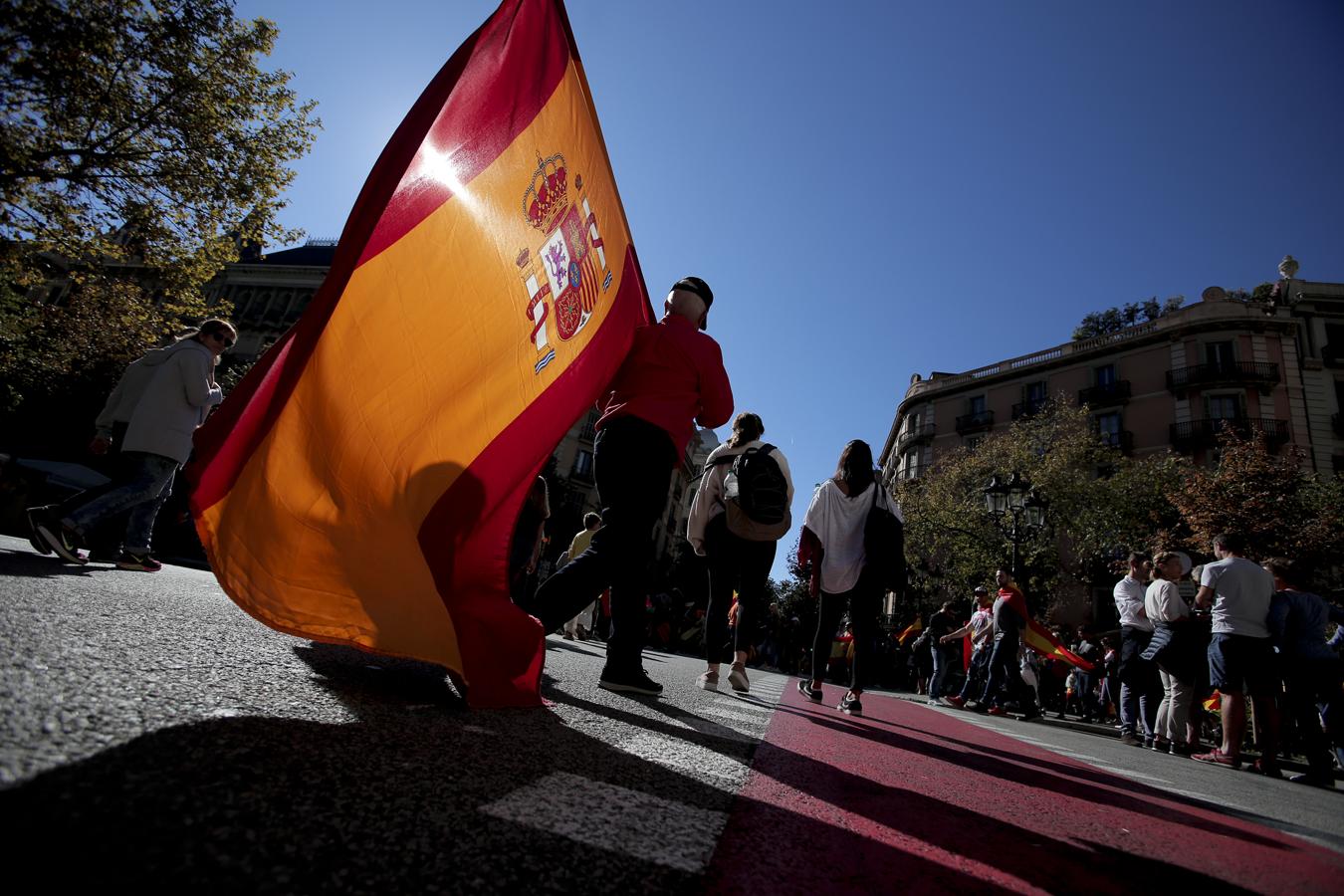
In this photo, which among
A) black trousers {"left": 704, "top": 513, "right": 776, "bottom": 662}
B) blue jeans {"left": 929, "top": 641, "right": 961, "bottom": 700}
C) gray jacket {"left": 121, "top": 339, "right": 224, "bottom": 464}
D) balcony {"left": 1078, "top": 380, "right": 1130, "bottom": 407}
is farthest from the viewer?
balcony {"left": 1078, "top": 380, "right": 1130, "bottom": 407}

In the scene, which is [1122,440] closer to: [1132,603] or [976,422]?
[976,422]

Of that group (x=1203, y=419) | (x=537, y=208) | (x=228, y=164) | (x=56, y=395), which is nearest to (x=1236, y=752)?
(x=537, y=208)

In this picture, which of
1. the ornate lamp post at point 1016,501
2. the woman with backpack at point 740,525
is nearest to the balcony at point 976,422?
the ornate lamp post at point 1016,501

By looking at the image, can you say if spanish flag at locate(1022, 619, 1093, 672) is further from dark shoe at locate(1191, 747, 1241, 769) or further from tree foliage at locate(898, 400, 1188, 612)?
tree foliage at locate(898, 400, 1188, 612)

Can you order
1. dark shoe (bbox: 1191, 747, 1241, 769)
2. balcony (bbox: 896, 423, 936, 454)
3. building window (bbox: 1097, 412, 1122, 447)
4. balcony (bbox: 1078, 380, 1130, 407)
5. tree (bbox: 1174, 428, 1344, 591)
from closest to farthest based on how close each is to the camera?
1. dark shoe (bbox: 1191, 747, 1241, 769)
2. tree (bbox: 1174, 428, 1344, 591)
3. building window (bbox: 1097, 412, 1122, 447)
4. balcony (bbox: 1078, 380, 1130, 407)
5. balcony (bbox: 896, 423, 936, 454)

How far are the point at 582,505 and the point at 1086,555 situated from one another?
2661cm

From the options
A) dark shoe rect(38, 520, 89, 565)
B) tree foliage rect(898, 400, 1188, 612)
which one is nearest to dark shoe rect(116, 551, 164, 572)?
dark shoe rect(38, 520, 89, 565)

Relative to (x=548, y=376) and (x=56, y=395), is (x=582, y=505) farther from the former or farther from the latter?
(x=548, y=376)

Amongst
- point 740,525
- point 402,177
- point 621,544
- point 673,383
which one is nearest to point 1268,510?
point 740,525

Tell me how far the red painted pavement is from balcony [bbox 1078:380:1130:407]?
3458cm

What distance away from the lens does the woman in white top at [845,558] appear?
4074 mm

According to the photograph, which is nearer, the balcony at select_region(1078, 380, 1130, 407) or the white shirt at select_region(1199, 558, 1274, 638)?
the white shirt at select_region(1199, 558, 1274, 638)

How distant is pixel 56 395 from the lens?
2534 cm

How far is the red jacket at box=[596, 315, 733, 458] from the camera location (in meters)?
2.83
